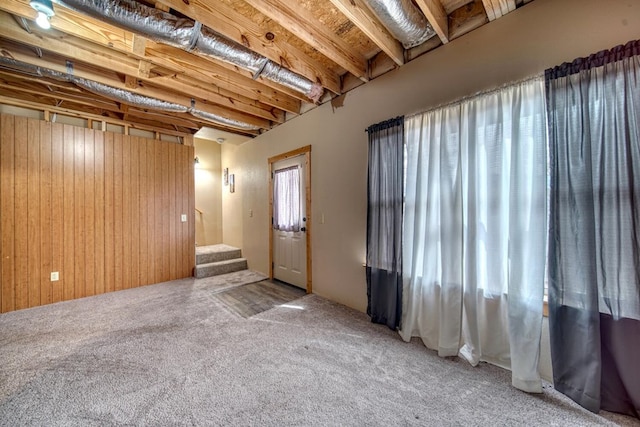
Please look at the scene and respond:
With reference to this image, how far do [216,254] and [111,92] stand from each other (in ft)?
10.0

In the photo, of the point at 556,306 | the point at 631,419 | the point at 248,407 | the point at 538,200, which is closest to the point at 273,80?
the point at 538,200

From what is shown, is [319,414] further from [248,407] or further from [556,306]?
[556,306]

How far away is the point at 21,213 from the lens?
3.07 m

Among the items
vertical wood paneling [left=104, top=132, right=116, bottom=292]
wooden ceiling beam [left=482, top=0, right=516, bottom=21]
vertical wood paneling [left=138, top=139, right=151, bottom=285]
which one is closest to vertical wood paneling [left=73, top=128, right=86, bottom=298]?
vertical wood paneling [left=104, top=132, right=116, bottom=292]

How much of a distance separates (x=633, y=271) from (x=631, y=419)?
851 millimetres

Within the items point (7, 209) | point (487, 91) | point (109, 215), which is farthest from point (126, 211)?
point (487, 91)

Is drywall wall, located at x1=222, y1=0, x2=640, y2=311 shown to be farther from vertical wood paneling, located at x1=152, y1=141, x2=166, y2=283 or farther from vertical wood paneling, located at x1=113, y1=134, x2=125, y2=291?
vertical wood paneling, located at x1=113, y1=134, x2=125, y2=291

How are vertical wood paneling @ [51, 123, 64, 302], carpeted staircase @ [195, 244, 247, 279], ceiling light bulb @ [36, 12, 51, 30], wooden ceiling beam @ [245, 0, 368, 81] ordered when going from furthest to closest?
carpeted staircase @ [195, 244, 247, 279] → vertical wood paneling @ [51, 123, 64, 302] → wooden ceiling beam @ [245, 0, 368, 81] → ceiling light bulb @ [36, 12, 51, 30]

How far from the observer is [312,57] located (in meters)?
2.68

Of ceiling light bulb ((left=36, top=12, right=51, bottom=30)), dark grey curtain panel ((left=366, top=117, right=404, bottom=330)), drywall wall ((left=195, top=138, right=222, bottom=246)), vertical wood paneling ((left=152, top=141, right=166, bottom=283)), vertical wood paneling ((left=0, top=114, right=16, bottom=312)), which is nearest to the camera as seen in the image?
ceiling light bulb ((left=36, top=12, right=51, bottom=30))

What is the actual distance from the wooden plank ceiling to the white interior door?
3.36ft

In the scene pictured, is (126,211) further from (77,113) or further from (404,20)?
(404,20)

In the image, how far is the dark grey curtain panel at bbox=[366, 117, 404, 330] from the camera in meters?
2.38

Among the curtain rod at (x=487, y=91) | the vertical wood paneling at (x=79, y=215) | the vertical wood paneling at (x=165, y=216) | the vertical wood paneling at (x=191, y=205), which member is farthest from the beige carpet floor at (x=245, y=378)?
the curtain rod at (x=487, y=91)
